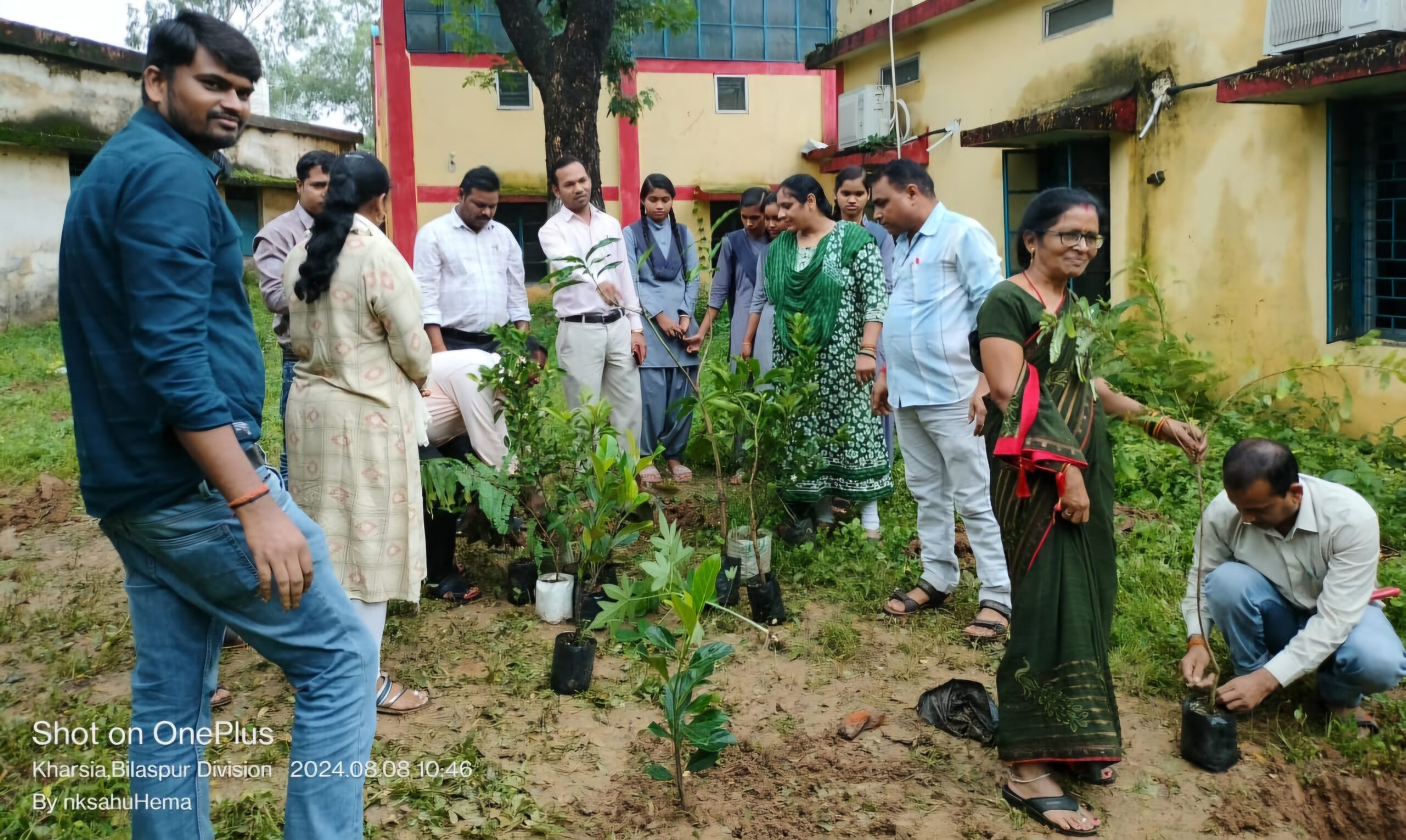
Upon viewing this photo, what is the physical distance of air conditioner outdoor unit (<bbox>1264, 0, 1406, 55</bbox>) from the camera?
18.4 ft

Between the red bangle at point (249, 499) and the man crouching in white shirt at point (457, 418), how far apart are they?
218cm

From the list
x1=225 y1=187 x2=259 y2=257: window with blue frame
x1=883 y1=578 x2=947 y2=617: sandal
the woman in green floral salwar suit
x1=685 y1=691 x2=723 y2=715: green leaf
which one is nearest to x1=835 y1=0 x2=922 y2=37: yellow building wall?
the woman in green floral salwar suit

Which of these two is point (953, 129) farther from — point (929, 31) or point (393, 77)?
point (393, 77)

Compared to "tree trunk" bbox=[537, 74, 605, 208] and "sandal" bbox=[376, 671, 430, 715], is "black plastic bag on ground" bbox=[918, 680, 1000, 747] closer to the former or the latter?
"sandal" bbox=[376, 671, 430, 715]

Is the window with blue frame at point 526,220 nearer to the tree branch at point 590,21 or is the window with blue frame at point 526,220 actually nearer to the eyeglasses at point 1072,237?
the tree branch at point 590,21

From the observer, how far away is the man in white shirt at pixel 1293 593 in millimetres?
3145

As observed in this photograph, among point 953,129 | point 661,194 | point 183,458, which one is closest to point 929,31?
point 953,129

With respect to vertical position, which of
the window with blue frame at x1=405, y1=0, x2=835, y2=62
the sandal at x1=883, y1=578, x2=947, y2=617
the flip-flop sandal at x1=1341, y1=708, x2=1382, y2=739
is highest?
the window with blue frame at x1=405, y1=0, x2=835, y2=62

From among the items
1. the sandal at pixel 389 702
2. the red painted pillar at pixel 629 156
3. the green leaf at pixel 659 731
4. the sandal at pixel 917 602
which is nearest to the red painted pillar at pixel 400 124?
the red painted pillar at pixel 629 156

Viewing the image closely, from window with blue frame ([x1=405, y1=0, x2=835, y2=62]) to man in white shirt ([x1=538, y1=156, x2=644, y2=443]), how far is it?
38.9 feet

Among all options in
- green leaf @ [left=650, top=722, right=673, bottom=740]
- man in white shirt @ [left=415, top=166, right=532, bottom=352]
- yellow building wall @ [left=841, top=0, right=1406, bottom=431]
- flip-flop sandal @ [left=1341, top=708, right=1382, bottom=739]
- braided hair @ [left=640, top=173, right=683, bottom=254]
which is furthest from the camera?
yellow building wall @ [left=841, top=0, right=1406, bottom=431]

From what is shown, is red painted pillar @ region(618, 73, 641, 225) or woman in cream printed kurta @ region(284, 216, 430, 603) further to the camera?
red painted pillar @ region(618, 73, 641, 225)

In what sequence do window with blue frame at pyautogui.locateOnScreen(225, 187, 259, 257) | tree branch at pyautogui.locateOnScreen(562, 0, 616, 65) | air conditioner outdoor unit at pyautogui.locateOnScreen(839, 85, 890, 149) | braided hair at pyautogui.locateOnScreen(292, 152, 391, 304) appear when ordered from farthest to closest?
window with blue frame at pyautogui.locateOnScreen(225, 187, 259, 257)
air conditioner outdoor unit at pyautogui.locateOnScreen(839, 85, 890, 149)
tree branch at pyautogui.locateOnScreen(562, 0, 616, 65)
braided hair at pyautogui.locateOnScreen(292, 152, 391, 304)

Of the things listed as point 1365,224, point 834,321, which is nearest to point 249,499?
point 834,321
